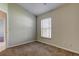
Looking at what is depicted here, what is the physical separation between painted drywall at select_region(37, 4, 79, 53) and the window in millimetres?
496

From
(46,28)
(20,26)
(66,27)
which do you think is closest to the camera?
(66,27)

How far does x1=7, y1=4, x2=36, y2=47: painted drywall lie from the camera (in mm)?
5438

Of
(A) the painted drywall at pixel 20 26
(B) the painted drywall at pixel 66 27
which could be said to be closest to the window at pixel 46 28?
(B) the painted drywall at pixel 66 27

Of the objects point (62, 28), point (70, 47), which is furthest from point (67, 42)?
point (62, 28)

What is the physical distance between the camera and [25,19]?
6793mm

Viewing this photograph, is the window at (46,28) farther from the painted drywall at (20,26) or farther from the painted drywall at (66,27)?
the painted drywall at (20,26)

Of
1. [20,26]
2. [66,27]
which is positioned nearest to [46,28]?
[20,26]

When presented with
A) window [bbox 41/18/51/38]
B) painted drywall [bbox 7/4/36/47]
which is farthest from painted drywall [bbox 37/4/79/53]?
painted drywall [bbox 7/4/36/47]

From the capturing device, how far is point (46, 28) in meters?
6.73

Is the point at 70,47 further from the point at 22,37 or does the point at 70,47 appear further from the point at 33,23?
the point at 33,23

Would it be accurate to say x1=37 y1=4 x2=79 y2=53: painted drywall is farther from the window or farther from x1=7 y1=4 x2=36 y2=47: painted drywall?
x1=7 y1=4 x2=36 y2=47: painted drywall

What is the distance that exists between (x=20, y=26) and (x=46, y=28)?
1812mm

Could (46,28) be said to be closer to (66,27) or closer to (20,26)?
(20,26)

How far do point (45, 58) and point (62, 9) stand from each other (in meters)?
4.16
